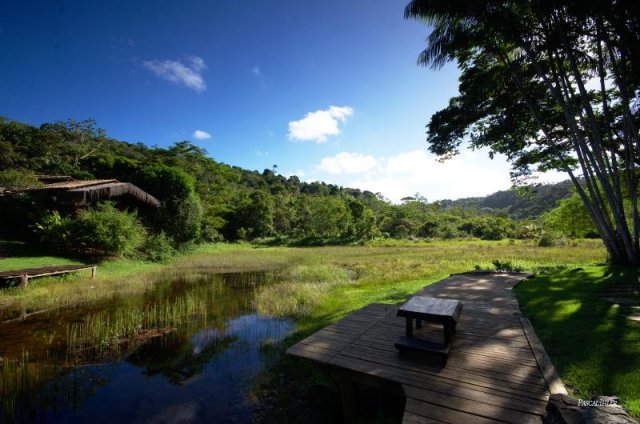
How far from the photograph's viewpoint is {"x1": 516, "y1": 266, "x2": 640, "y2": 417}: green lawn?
3760 millimetres

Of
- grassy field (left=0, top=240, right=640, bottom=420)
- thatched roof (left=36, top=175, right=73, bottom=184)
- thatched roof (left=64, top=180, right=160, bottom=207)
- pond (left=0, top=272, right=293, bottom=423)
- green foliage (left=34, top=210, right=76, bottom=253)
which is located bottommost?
pond (left=0, top=272, right=293, bottom=423)

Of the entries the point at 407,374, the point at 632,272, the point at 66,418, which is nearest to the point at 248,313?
the point at 66,418

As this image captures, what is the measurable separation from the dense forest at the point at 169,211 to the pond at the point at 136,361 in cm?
1089

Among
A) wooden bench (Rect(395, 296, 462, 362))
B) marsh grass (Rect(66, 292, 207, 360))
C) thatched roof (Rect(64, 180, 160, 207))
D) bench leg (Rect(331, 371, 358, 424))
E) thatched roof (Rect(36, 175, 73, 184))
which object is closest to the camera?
wooden bench (Rect(395, 296, 462, 362))

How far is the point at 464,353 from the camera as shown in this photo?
4.76 metres

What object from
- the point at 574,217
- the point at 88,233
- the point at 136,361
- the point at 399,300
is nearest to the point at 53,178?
the point at 88,233

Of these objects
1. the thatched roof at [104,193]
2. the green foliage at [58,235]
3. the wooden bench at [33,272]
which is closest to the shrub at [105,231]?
the green foliage at [58,235]

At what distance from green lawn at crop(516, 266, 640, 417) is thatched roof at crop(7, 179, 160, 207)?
78.0ft

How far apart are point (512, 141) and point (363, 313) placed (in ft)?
45.9

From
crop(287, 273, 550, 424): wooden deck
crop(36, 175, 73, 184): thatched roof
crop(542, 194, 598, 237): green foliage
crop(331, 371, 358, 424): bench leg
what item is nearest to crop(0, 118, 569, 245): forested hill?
crop(36, 175, 73, 184): thatched roof

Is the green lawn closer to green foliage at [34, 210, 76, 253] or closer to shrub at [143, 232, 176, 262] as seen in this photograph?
shrub at [143, 232, 176, 262]

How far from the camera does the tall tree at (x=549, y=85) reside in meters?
10.5

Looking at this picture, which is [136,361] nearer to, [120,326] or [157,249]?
[120,326]

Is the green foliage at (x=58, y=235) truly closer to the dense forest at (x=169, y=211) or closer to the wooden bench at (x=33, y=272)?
the dense forest at (x=169, y=211)
